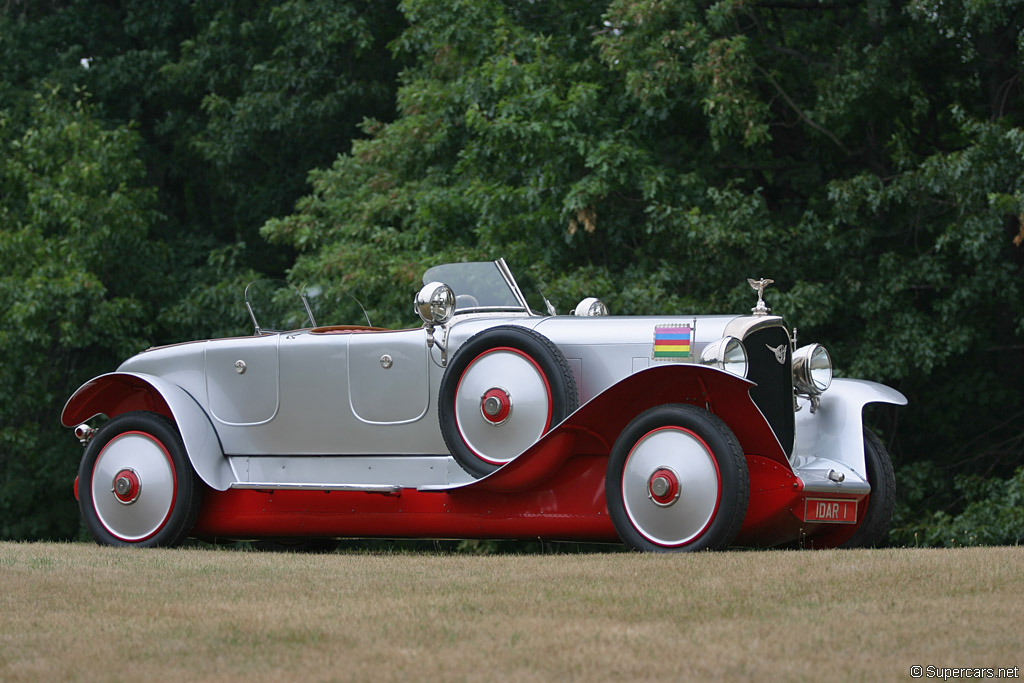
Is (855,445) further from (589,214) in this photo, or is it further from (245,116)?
(245,116)

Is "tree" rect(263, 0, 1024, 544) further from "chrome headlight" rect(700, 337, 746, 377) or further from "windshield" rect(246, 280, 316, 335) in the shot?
"chrome headlight" rect(700, 337, 746, 377)

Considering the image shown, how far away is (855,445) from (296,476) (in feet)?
11.5

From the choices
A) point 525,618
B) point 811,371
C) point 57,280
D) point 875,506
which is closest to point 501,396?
point 811,371

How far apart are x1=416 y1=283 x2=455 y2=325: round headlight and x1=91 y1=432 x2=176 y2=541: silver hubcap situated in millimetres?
2020

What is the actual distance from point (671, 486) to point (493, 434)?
1.19m

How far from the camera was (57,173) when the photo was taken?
66.1ft

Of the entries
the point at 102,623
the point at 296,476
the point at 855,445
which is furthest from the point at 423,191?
the point at 102,623

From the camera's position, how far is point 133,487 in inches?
337

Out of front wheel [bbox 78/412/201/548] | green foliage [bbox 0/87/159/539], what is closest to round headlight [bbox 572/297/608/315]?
front wheel [bbox 78/412/201/548]

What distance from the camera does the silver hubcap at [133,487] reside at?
8.54 metres

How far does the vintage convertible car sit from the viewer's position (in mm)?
6961

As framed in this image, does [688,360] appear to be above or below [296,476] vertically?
above

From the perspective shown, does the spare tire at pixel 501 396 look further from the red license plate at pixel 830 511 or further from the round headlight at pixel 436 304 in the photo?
the red license plate at pixel 830 511

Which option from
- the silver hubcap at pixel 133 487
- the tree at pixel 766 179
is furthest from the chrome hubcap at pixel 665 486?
the tree at pixel 766 179
